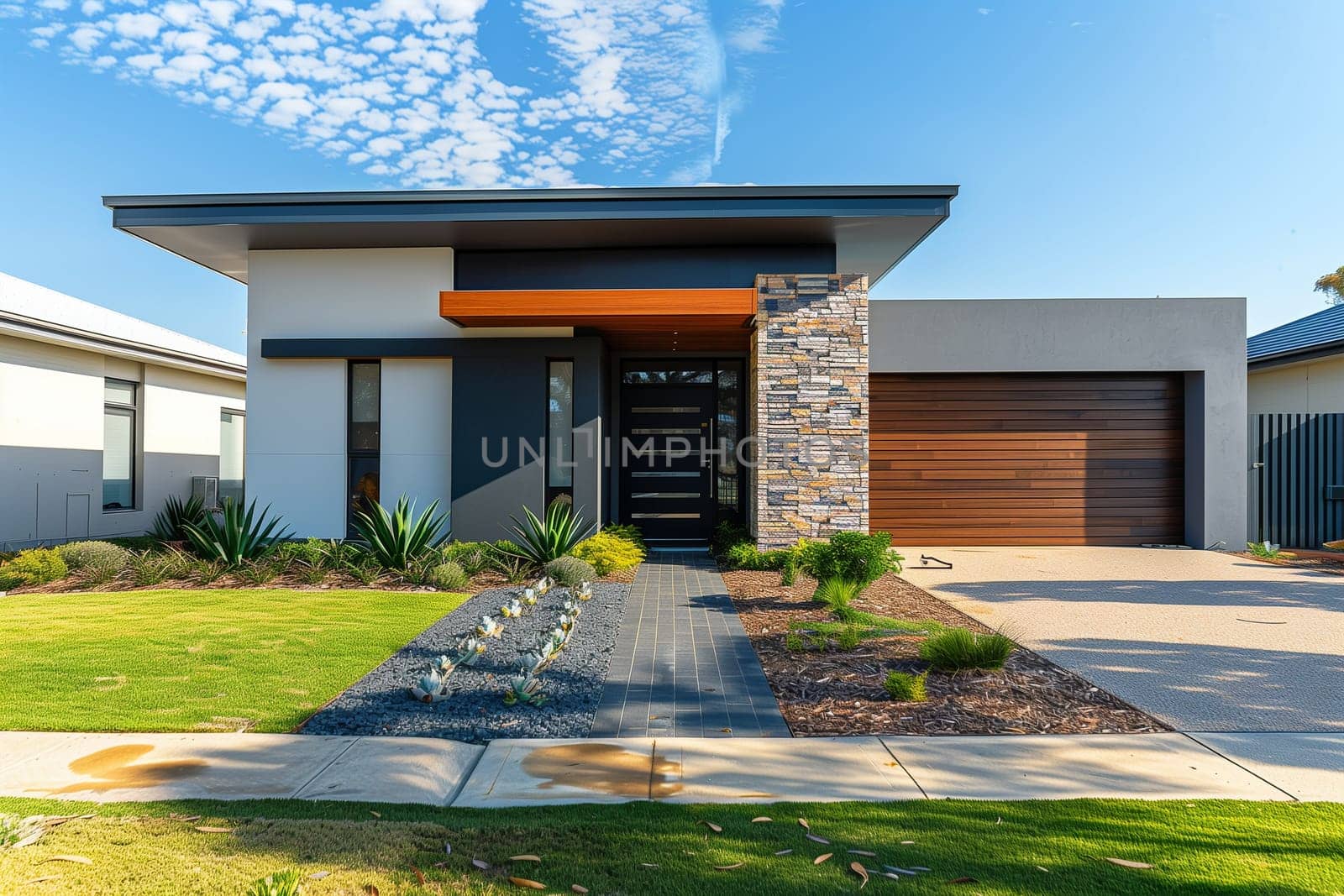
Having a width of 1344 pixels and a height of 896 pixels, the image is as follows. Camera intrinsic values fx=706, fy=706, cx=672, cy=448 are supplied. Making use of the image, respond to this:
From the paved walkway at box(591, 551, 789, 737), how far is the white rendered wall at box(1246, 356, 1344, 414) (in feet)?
38.2

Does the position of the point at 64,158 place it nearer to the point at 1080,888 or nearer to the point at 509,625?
the point at 509,625

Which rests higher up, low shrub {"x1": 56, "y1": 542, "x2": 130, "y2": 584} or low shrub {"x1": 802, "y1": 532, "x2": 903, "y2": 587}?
low shrub {"x1": 802, "y1": 532, "x2": 903, "y2": 587}

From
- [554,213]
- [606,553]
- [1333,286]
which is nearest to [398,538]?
[606,553]

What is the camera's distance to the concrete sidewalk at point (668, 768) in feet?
10.9

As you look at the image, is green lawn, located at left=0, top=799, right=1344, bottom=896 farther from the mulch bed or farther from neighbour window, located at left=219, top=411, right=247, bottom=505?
neighbour window, located at left=219, top=411, right=247, bottom=505

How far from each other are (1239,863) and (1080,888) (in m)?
0.71

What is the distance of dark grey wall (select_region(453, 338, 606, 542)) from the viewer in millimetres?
10531

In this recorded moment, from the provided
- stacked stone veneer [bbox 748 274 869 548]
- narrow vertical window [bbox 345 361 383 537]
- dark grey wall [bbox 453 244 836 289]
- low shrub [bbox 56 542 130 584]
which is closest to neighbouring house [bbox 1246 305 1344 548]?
stacked stone veneer [bbox 748 274 869 548]

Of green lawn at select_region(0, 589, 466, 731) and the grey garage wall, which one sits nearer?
green lawn at select_region(0, 589, 466, 731)

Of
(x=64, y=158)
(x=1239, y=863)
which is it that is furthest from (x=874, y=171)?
(x=64, y=158)

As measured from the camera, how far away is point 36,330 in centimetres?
1138

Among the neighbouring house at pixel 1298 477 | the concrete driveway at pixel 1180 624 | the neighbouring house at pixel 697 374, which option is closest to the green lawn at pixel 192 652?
the neighbouring house at pixel 697 374

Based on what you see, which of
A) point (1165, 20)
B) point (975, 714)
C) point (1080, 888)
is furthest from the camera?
point (1165, 20)

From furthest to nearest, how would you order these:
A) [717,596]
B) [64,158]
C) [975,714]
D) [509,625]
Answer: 1. [64,158]
2. [717,596]
3. [509,625]
4. [975,714]
